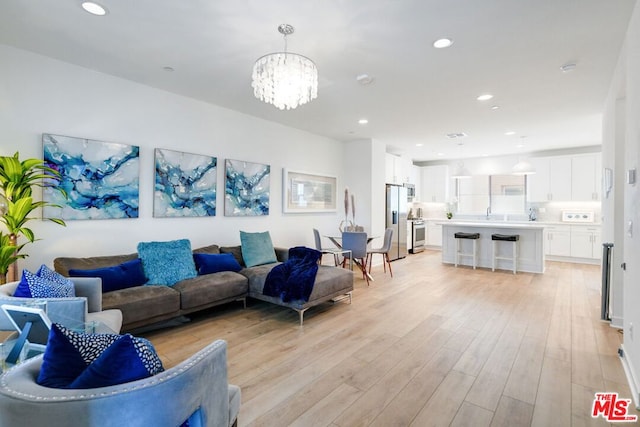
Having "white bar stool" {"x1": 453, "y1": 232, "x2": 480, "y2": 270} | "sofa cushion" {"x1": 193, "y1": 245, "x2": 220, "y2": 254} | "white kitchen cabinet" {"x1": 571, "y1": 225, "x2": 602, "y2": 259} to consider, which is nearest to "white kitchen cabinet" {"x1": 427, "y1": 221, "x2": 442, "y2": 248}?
"white bar stool" {"x1": 453, "y1": 232, "x2": 480, "y2": 270}

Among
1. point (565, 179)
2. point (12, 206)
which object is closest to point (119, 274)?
point (12, 206)

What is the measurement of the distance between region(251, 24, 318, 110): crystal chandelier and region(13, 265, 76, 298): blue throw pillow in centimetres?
217

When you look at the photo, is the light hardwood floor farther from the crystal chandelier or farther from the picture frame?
the crystal chandelier

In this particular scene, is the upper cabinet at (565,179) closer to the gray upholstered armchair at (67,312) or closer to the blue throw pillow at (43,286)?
the gray upholstered armchair at (67,312)

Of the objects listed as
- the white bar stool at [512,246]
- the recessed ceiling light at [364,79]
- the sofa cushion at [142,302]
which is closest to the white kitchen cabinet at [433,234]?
the white bar stool at [512,246]

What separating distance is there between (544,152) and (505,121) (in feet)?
12.7

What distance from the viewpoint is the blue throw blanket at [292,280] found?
351cm

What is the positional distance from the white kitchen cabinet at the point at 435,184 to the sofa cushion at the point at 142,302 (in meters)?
8.25

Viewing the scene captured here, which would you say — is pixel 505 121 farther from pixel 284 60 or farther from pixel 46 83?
pixel 46 83

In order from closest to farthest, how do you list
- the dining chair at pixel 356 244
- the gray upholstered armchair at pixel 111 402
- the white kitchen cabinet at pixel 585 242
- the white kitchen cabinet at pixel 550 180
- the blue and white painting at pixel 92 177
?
the gray upholstered armchair at pixel 111 402, the blue and white painting at pixel 92 177, the dining chair at pixel 356 244, the white kitchen cabinet at pixel 585 242, the white kitchen cabinet at pixel 550 180

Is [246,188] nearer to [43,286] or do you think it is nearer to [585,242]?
[43,286]

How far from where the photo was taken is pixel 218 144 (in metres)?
4.58

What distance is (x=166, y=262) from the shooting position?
356 centimetres

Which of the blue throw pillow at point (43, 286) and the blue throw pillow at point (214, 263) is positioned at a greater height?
the blue throw pillow at point (43, 286)
